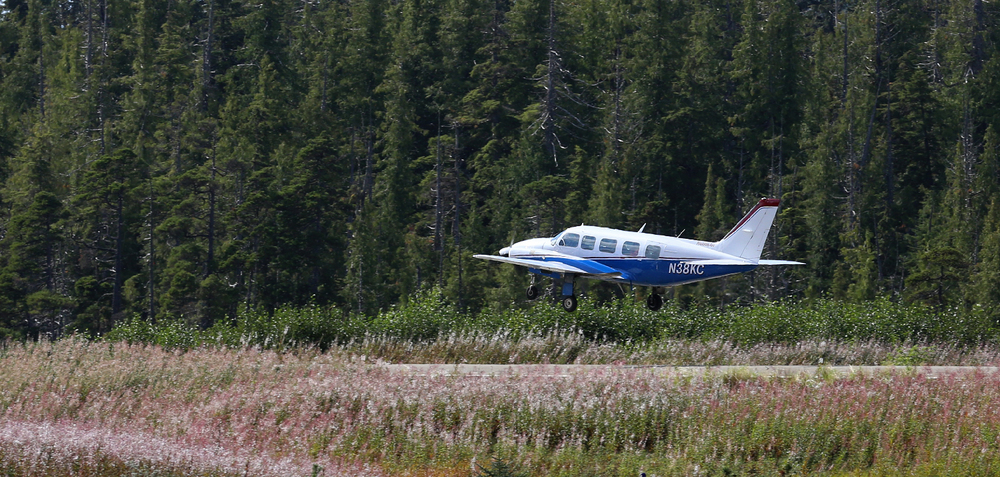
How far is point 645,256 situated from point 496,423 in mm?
13251

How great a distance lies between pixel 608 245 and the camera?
103 feet

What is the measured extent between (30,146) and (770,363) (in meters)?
80.8

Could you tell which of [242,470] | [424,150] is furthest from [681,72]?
[242,470]

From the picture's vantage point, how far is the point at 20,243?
83.4 meters

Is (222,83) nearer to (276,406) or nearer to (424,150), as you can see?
(424,150)

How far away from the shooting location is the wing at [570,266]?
102 ft

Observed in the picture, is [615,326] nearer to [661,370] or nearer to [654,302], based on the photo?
[654,302]

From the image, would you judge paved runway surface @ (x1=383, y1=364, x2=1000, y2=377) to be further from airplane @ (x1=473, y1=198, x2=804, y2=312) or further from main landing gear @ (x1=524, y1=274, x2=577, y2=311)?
main landing gear @ (x1=524, y1=274, x2=577, y2=311)

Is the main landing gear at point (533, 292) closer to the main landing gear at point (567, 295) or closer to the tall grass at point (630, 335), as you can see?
the main landing gear at point (567, 295)

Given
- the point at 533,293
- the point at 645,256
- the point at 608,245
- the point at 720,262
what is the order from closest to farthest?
1. the point at 720,262
2. the point at 645,256
3. the point at 608,245
4. the point at 533,293

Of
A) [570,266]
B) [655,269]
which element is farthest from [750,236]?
[570,266]

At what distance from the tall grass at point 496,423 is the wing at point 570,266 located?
994cm

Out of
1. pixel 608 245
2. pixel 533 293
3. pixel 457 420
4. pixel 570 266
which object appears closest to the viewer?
pixel 457 420

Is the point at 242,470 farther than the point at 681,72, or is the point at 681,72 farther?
the point at 681,72
